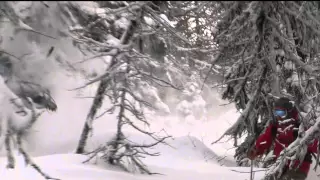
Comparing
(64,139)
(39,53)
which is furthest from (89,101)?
(39,53)

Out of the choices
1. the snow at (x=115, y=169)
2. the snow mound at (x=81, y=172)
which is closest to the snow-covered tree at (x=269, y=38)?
the snow at (x=115, y=169)

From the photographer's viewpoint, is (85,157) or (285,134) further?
(85,157)

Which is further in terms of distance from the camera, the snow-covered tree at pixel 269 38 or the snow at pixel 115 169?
the snow at pixel 115 169

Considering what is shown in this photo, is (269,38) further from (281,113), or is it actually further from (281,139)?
(281,139)

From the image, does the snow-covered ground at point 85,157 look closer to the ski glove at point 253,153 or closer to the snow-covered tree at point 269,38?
the ski glove at point 253,153

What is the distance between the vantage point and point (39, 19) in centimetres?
305

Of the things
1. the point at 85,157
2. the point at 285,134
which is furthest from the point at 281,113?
the point at 85,157

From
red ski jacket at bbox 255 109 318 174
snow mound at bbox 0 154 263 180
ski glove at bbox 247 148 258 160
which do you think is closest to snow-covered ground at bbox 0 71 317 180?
snow mound at bbox 0 154 263 180

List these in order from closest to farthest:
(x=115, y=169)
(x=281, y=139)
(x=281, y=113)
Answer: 1. (x=281, y=113)
2. (x=281, y=139)
3. (x=115, y=169)

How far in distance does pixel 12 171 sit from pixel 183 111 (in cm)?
2078

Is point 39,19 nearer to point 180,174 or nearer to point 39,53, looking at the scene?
point 39,53

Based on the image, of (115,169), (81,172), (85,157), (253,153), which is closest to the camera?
(253,153)

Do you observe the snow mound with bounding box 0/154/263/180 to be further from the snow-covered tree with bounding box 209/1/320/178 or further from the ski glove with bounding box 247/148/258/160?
the snow-covered tree with bounding box 209/1/320/178

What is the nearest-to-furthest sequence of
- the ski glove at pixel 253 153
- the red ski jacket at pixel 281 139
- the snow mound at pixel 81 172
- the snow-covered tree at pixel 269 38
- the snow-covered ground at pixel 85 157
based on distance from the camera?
the snow-covered tree at pixel 269 38 → the ski glove at pixel 253 153 → the red ski jacket at pixel 281 139 → the snow mound at pixel 81 172 → the snow-covered ground at pixel 85 157
